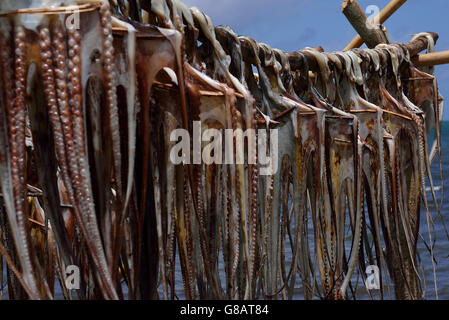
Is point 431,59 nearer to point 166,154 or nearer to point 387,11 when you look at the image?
point 387,11

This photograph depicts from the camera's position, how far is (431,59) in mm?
4348

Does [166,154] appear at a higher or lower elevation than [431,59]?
lower

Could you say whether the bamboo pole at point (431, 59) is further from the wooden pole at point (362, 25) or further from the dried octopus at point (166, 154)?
the dried octopus at point (166, 154)

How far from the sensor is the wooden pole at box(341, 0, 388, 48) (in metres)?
4.50

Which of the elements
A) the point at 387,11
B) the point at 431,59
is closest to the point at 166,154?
the point at 431,59

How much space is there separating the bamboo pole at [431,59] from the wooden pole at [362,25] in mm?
270

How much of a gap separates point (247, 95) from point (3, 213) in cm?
119

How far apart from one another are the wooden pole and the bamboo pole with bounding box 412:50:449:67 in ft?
0.89

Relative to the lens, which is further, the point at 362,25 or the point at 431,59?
the point at 362,25

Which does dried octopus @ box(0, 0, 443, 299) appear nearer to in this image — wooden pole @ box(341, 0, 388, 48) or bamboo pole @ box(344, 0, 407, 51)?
wooden pole @ box(341, 0, 388, 48)

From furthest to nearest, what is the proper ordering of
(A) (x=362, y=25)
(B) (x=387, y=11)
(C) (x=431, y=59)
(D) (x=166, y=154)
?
(B) (x=387, y=11) → (A) (x=362, y=25) → (C) (x=431, y=59) → (D) (x=166, y=154)

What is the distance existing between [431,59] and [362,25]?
19.8 inches

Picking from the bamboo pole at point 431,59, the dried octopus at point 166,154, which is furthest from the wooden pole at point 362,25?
the dried octopus at point 166,154

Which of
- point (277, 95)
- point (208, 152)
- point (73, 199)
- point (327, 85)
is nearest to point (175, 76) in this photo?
point (208, 152)
